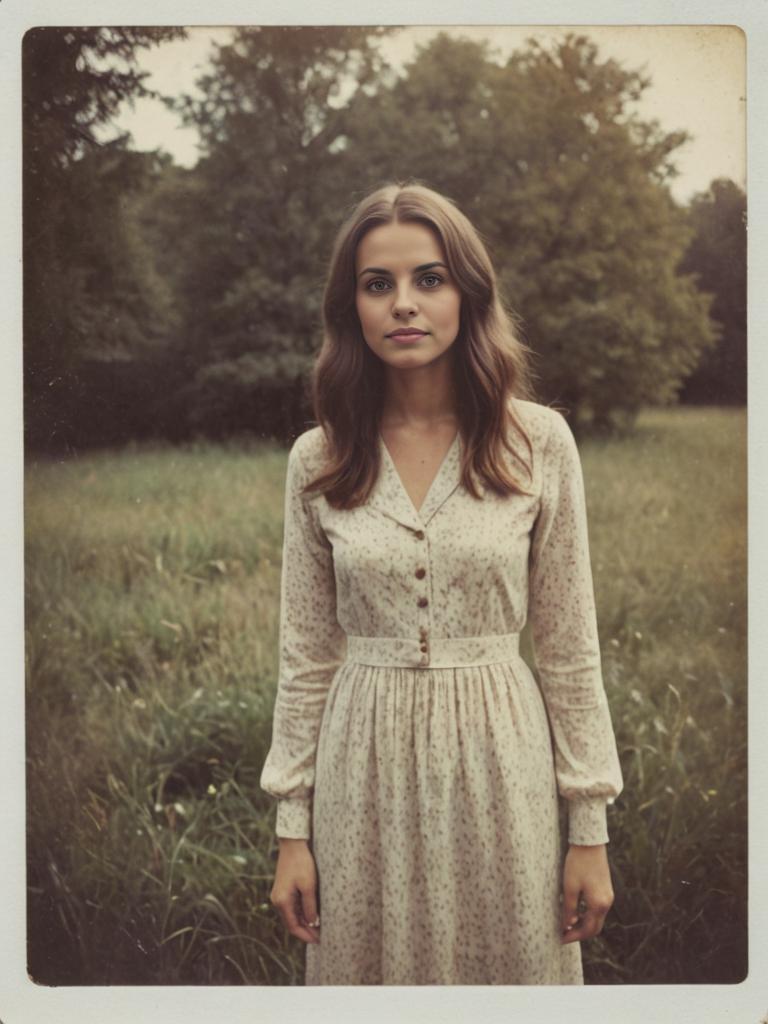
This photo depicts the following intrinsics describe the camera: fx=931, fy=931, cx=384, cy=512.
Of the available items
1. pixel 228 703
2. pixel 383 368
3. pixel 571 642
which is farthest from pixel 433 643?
pixel 228 703

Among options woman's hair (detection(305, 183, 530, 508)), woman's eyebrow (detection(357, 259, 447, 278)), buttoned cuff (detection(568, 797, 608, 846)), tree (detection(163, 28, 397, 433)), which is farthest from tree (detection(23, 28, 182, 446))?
buttoned cuff (detection(568, 797, 608, 846))

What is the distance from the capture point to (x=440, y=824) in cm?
192

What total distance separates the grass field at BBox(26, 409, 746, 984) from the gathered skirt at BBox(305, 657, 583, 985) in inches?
21.6

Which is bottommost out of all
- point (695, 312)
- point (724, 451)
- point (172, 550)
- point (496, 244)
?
point (172, 550)

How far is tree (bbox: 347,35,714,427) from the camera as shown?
2.36 m

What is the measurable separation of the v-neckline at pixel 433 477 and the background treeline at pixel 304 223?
69cm

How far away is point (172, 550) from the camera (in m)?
2.66

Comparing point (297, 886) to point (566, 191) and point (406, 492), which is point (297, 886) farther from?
point (566, 191)

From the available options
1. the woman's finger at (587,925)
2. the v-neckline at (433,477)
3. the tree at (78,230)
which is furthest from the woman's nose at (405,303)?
the woman's finger at (587,925)

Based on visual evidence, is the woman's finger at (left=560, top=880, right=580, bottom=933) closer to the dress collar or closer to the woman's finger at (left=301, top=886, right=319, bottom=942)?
the woman's finger at (left=301, top=886, right=319, bottom=942)

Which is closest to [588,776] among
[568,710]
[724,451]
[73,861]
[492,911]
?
[568,710]

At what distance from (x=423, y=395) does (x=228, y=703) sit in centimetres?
118

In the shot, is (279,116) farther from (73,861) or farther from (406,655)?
(73,861)

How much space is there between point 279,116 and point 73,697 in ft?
5.37
